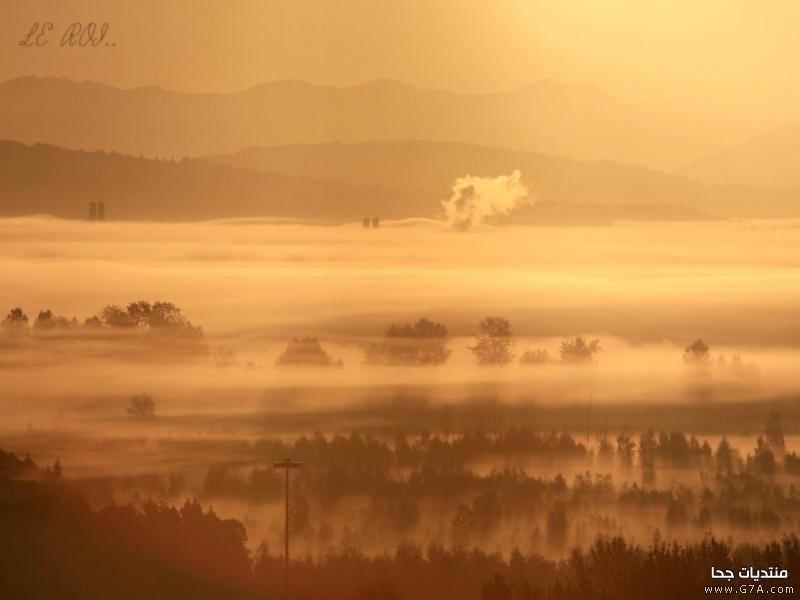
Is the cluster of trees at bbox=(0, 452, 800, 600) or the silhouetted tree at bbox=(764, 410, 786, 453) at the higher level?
the silhouetted tree at bbox=(764, 410, 786, 453)

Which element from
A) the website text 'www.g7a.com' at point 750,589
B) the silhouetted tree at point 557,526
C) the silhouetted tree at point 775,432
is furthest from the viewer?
the silhouetted tree at point 775,432

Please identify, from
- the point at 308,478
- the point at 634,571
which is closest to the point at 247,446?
the point at 308,478

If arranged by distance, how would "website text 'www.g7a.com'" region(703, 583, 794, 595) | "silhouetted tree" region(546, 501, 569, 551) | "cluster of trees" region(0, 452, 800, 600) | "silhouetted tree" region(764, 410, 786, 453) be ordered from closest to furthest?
1. "website text 'www.g7a.com'" region(703, 583, 794, 595)
2. "cluster of trees" region(0, 452, 800, 600)
3. "silhouetted tree" region(546, 501, 569, 551)
4. "silhouetted tree" region(764, 410, 786, 453)

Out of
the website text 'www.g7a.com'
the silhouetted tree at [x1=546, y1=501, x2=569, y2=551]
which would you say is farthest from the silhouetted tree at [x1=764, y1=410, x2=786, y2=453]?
the website text 'www.g7a.com'

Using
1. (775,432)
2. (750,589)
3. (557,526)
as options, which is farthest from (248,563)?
(775,432)

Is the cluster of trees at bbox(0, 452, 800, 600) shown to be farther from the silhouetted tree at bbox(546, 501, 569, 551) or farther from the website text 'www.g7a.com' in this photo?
the silhouetted tree at bbox(546, 501, 569, 551)

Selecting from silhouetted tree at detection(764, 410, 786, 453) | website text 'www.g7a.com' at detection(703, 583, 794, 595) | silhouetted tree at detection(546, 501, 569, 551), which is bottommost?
website text 'www.g7a.com' at detection(703, 583, 794, 595)

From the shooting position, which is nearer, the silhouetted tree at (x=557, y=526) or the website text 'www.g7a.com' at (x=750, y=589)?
the website text 'www.g7a.com' at (x=750, y=589)

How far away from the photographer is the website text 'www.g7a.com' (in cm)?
4844

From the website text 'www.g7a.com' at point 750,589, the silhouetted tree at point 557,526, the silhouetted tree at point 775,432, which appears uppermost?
the silhouetted tree at point 775,432

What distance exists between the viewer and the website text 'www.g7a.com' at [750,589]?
48438mm

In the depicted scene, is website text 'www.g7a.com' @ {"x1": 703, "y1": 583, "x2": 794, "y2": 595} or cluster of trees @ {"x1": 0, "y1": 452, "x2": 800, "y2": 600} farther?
cluster of trees @ {"x1": 0, "y1": 452, "x2": 800, "y2": 600}

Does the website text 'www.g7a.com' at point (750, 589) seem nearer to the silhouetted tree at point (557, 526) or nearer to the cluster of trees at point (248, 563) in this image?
the cluster of trees at point (248, 563)

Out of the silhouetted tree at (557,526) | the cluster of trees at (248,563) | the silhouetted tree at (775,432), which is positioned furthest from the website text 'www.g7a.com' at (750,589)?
the silhouetted tree at (775,432)
